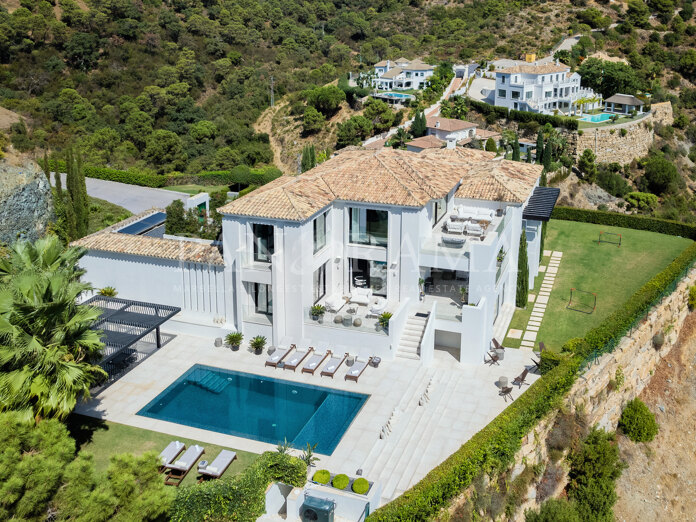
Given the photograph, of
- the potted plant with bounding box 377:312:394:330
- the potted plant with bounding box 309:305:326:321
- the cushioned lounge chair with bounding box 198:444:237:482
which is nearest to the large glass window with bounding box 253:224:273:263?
the potted plant with bounding box 309:305:326:321

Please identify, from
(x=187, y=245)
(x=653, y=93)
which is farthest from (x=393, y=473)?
(x=653, y=93)

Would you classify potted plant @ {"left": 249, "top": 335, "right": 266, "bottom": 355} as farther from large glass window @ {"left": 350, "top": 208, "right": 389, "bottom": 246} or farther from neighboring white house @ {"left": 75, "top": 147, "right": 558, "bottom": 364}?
large glass window @ {"left": 350, "top": 208, "right": 389, "bottom": 246}

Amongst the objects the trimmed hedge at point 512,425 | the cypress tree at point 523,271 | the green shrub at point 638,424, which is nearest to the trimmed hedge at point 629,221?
the trimmed hedge at point 512,425

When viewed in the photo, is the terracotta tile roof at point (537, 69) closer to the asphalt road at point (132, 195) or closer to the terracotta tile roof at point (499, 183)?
the terracotta tile roof at point (499, 183)

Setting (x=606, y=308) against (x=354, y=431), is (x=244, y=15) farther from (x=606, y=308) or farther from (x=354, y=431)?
(x=354, y=431)

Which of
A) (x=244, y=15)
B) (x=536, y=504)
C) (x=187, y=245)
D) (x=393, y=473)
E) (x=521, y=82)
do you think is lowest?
(x=536, y=504)

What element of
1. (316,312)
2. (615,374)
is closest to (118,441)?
(316,312)
